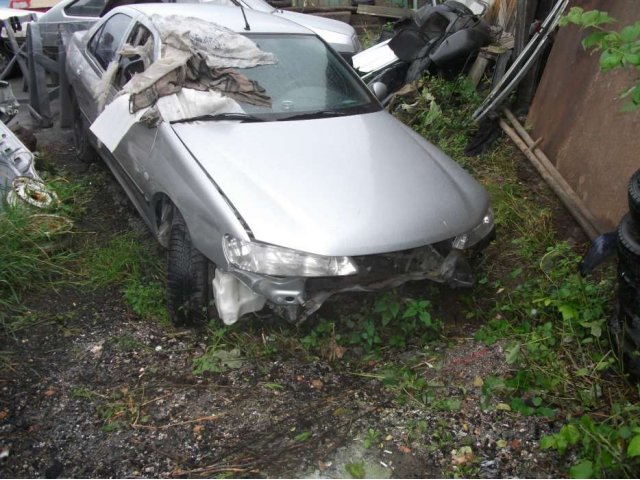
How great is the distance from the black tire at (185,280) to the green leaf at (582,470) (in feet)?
6.63

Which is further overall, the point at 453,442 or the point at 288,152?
the point at 288,152

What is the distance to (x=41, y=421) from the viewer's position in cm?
278

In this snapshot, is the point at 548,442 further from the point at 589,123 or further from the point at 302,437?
the point at 589,123

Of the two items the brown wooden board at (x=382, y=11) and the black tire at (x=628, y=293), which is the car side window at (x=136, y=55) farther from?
the brown wooden board at (x=382, y=11)

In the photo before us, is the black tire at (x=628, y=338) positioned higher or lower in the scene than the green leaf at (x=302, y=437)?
higher

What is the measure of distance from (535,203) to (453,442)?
99.7 inches

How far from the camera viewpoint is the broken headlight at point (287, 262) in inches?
112

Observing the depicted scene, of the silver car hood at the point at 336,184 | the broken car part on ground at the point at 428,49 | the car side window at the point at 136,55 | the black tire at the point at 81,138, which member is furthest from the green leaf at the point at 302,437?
the broken car part on ground at the point at 428,49

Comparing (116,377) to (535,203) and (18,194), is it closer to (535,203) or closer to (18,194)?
(18,194)

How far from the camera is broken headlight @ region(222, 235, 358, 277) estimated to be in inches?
112

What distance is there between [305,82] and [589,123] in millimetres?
2114

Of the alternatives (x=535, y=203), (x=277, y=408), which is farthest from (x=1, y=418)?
(x=535, y=203)

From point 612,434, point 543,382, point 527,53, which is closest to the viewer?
point 612,434

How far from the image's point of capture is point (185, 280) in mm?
3285
